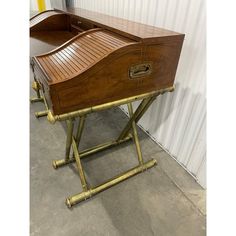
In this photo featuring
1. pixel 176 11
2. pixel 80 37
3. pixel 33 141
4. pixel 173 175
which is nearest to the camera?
pixel 80 37

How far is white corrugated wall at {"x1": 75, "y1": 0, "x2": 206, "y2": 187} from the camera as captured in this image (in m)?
1.11

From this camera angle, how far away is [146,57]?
903 mm

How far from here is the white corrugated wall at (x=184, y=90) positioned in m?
1.11

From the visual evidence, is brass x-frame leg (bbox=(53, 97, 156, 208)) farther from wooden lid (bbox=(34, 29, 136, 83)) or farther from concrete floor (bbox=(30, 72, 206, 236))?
wooden lid (bbox=(34, 29, 136, 83))

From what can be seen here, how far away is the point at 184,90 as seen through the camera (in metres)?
1.29

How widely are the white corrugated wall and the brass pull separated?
0.36m

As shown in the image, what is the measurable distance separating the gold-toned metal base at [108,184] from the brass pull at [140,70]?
0.71m

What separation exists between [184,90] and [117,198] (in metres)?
0.79
